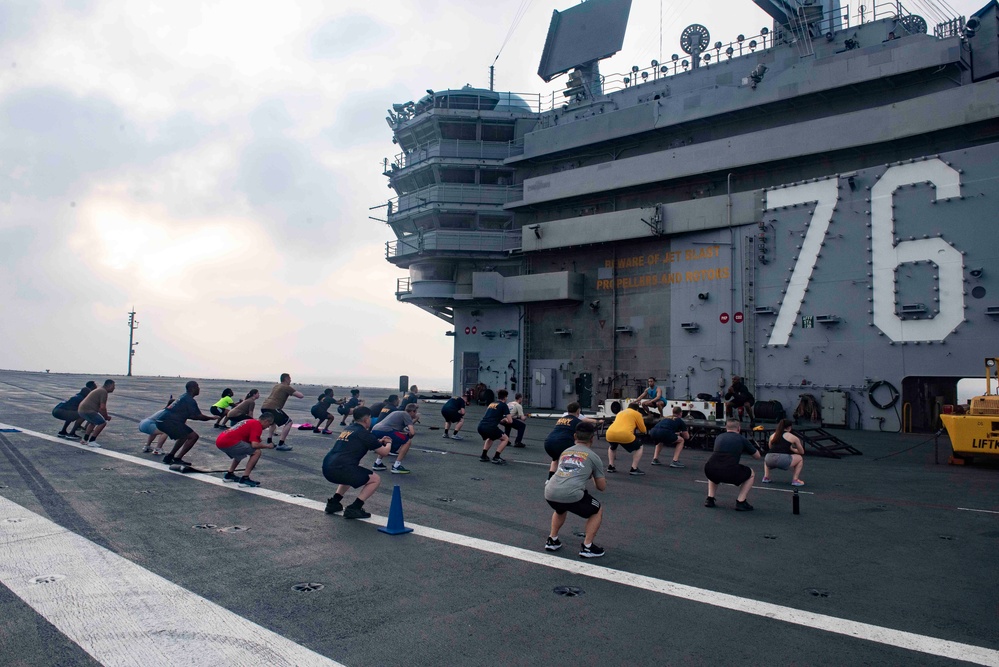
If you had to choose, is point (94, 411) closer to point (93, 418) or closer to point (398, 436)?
point (93, 418)

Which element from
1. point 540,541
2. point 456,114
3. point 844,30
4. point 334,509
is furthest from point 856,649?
point 456,114

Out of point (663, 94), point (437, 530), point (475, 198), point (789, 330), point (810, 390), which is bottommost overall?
point (437, 530)

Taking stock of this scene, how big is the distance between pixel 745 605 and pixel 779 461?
24.8ft

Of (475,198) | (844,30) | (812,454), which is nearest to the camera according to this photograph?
(812,454)

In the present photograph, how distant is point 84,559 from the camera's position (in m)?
7.27

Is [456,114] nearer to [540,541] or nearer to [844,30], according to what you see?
[844,30]

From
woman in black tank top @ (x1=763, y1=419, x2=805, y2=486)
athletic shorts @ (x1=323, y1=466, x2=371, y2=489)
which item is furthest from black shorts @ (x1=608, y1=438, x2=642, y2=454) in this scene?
athletic shorts @ (x1=323, y1=466, x2=371, y2=489)

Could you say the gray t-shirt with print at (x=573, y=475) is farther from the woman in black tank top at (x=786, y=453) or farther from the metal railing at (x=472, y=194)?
the metal railing at (x=472, y=194)

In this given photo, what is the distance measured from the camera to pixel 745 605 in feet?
20.6

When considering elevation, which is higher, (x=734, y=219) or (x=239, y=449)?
(x=734, y=219)

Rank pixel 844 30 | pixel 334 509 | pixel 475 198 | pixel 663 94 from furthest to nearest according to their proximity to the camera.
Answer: pixel 475 198, pixel 663 94, pixel 844 30, pixel 334 509

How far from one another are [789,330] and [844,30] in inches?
628

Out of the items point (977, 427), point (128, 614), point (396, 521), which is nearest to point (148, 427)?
point (396, 521)

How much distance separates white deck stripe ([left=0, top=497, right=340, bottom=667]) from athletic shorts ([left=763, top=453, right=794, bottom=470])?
10880 millimetres
